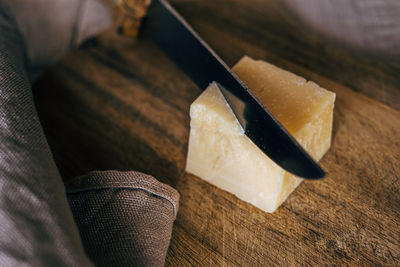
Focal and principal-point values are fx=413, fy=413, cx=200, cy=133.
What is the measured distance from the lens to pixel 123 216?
67 centimetres

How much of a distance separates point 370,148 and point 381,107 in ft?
0.44

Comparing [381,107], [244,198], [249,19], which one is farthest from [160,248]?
[249,19]

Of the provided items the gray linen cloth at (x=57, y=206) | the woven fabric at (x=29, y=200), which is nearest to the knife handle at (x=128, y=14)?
the gray linen cloth at (x=57, y=206)

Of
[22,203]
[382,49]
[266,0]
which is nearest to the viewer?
[22,203]

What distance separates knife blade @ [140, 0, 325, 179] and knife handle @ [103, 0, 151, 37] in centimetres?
7

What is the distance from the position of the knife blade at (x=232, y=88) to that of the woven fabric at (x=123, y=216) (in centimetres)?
19

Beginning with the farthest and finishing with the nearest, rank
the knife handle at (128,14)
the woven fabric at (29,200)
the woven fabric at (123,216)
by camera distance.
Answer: the knife handle at (128,14), the woven fabric at (123,216), the woven fabric at (29,200)

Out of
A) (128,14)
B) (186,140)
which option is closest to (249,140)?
(186,140)

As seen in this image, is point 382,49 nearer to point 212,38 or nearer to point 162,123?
point 212,38

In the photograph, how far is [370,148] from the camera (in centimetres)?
86

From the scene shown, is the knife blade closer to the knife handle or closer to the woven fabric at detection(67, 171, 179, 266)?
the knife handle

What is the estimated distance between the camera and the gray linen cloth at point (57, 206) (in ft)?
1.70

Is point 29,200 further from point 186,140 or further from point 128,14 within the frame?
point 128,14

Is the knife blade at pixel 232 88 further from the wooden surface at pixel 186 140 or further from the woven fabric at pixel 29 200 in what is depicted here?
the woven fabric at pixel 29 200
